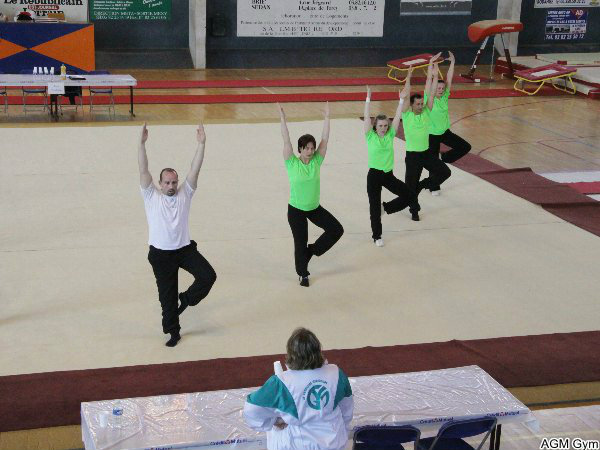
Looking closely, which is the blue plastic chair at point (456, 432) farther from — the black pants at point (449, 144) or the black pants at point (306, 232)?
the black pants at point (449, 144)

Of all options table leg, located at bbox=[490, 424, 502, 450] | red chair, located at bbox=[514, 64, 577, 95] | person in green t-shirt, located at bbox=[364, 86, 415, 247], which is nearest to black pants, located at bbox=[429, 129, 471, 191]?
person in green t-shirt, located at bbox=[364, 86, 415, 247]

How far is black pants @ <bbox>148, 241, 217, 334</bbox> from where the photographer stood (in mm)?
6227

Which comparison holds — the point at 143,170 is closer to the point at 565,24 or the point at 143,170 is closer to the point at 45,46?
the point at 45,46

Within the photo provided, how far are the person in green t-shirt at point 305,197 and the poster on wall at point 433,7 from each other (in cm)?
1507

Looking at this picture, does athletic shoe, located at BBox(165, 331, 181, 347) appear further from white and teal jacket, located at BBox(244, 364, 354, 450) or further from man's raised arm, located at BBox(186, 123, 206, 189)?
white and teal jacket, located at BBox(244, 364, 354, 450)

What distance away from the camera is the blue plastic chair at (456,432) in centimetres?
454

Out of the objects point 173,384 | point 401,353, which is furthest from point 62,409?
point 401,353

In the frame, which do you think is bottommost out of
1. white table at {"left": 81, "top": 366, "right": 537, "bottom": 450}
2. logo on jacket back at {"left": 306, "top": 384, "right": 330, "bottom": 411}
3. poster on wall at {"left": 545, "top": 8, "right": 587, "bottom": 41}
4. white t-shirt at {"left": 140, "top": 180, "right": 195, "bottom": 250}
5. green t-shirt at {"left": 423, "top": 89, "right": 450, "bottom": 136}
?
white table at {"left": 81, "top": 366, "right": 537, "bottom": 450}

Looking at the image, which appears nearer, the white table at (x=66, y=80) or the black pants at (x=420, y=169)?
the black pants at (x=420, y=169)

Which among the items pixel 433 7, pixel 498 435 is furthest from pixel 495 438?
pixel 433 7

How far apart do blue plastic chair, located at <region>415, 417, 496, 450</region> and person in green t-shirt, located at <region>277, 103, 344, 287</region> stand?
3064 millimetres

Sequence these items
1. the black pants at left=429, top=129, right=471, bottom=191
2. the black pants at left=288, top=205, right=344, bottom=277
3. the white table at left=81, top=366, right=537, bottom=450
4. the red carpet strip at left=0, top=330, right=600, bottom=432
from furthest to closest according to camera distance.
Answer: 1. the black pants at left=429, top=129, right=471, bottom=191
2. the black pants at left=288, top=205, right=344, bottom=277
3. the red carpet strip at left=0, top=330, right=600, bottom=432
4. the white table at left=81, top=366, right=537, bottom=450

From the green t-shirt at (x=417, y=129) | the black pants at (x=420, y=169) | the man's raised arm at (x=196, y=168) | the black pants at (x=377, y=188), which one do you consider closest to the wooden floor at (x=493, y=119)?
the black pants at (x=420, y=169)

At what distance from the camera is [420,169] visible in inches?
379
